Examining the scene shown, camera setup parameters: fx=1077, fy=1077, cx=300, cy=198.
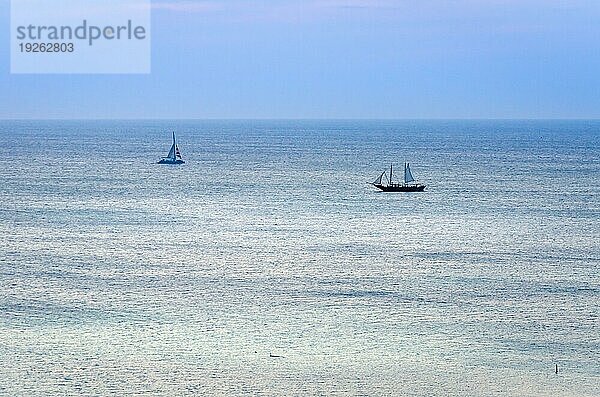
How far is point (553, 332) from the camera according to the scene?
58.2 m

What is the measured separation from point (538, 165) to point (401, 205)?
79125 mm

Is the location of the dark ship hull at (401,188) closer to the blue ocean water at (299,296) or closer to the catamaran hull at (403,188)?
the catamaran hull at (403,188)

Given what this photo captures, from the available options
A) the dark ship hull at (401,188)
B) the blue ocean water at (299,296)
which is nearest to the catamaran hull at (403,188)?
the dark ship hull at (401,188)

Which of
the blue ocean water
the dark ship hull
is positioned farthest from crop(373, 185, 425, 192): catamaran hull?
the blue ocean water

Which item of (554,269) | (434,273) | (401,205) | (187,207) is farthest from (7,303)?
(401,205)

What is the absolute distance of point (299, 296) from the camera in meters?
66.6

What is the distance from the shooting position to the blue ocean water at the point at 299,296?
5012 cm

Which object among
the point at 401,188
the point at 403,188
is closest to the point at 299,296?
the point at 403,188

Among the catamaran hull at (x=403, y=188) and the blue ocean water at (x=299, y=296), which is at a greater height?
the catamaran hull at (x=403, y=188)

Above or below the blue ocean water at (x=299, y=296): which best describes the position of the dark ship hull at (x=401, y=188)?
above

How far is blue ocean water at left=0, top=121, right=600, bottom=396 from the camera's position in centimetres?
5012

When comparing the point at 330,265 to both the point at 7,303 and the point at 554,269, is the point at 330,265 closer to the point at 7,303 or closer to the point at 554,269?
the point at 554,269

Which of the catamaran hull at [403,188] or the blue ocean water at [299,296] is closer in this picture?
the blue ocean water at [299,296]

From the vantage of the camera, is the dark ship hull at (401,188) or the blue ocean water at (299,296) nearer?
the blue ocean water at (299,296)
